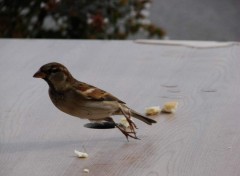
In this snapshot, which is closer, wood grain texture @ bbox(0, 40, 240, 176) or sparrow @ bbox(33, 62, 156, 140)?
wood grain texture @ bbox(0, 40, 240, 176)

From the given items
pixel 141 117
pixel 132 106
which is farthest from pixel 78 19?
pixel 141 117

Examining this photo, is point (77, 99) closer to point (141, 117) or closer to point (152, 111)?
point (141, 117)

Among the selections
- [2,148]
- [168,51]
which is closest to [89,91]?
[2,148]

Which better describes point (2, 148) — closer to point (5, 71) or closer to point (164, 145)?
point (164, 145)

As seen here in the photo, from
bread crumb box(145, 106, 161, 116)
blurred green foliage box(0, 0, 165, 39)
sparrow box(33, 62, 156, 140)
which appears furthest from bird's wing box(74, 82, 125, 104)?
blurred green foliage box(0, 0, 165, 39)

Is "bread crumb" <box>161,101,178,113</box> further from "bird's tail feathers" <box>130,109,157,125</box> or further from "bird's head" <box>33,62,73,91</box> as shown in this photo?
"bird's head" <box>33,62,73,91</box>

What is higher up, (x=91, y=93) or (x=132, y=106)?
(x=91, y=93)
